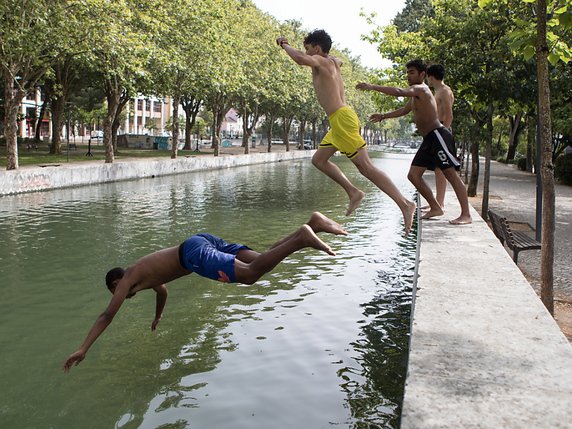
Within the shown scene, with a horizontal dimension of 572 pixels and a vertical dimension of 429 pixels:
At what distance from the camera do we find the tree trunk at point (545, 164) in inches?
263

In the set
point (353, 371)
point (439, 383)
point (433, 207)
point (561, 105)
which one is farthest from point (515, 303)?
point (561, 105)

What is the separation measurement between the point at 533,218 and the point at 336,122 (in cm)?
1036

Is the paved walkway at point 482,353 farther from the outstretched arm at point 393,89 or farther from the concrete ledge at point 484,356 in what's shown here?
the outstretched arm at point 393,89

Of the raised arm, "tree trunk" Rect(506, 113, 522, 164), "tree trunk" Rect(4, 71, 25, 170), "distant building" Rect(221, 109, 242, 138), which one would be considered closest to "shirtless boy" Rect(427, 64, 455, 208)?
the raised arm

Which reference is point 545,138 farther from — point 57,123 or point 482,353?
point 57,123

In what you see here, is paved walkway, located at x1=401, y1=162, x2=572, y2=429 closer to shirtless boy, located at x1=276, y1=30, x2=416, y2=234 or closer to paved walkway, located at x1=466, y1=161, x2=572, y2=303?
shirtless boy, located at x1=276, y1=30, x2=416, y2=234

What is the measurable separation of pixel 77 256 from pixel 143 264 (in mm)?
6577

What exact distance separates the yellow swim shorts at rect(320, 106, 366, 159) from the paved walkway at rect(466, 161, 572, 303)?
A: 10.9ft

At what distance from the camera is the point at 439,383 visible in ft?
11.4

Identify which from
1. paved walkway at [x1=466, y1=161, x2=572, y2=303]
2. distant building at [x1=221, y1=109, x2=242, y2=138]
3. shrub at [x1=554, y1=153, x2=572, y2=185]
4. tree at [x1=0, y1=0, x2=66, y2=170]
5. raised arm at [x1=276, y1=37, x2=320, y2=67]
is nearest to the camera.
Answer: raised arm at [x1=276, y1=37, x2=320, y2=67]

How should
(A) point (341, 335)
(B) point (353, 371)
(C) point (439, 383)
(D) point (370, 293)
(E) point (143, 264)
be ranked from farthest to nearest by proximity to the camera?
1. (D) point (370, 293)
2. (A) point (341, 335)
3. (B) point (353, 371)
4. (E) point (143, 264)
5. (C) point (439, 383)

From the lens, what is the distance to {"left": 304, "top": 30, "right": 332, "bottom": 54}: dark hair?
6.57 metres

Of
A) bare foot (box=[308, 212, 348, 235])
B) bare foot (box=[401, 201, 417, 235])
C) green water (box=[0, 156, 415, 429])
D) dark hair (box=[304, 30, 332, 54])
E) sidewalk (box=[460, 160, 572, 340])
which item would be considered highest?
dark hair (box=[304, 30, 332, 54])

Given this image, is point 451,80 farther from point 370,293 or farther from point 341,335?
point 341,335
